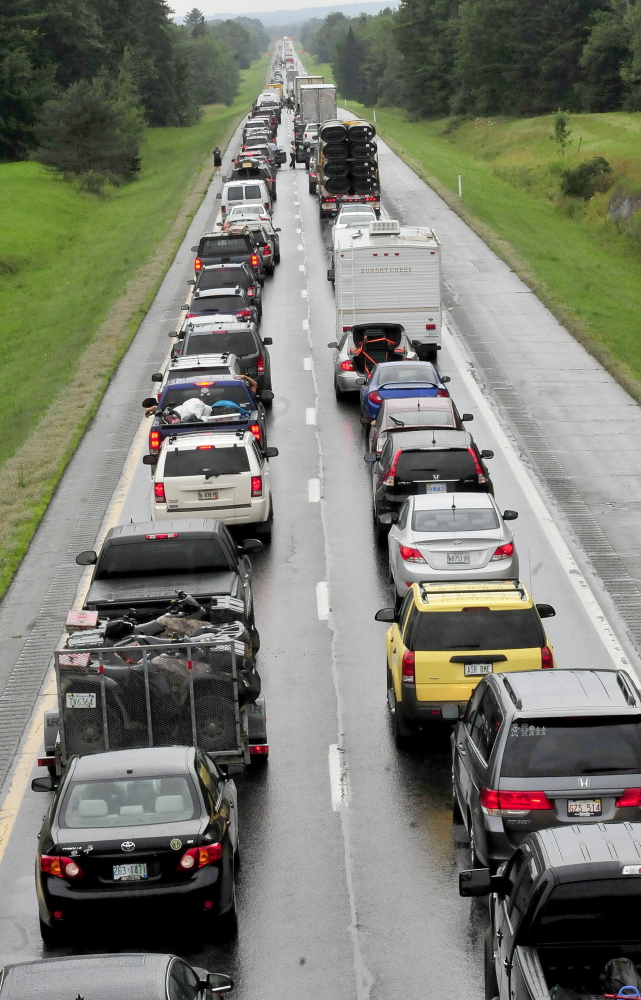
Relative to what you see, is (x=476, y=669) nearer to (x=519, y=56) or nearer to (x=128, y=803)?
(x=128, y=803)

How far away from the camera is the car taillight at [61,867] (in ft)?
32.2

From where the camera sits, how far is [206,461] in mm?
20031

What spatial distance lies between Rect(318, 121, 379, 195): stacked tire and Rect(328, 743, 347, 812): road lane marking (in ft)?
147

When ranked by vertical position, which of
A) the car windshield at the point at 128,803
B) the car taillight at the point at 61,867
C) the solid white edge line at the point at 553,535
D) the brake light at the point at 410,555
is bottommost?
the solid white edge line at the point at 553,535

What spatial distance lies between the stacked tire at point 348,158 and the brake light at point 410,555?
41087 millimetres

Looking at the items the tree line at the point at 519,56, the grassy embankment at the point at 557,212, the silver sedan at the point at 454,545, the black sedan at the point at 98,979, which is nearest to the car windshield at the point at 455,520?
the silver sedan at the point at 454,545

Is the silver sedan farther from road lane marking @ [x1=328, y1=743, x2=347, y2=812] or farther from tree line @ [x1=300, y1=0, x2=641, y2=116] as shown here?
tree line @ [x1=300, y1=0, x2=641, y2=116]

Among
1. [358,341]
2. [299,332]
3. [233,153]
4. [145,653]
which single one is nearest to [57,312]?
[299,332]

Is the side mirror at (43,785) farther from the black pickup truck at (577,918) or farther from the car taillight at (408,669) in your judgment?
the black pickup truck at (577,918)

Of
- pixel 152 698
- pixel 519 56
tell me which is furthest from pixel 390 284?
pixel 519 56

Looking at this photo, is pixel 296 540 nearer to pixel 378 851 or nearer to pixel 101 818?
pixel 378 851

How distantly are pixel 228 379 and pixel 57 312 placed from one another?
23.6m

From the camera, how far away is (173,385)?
948 inches

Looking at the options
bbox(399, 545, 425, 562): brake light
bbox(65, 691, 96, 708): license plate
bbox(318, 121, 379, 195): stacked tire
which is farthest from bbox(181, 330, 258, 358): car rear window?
bbox(318, 121, 379, 195): stacked tire
